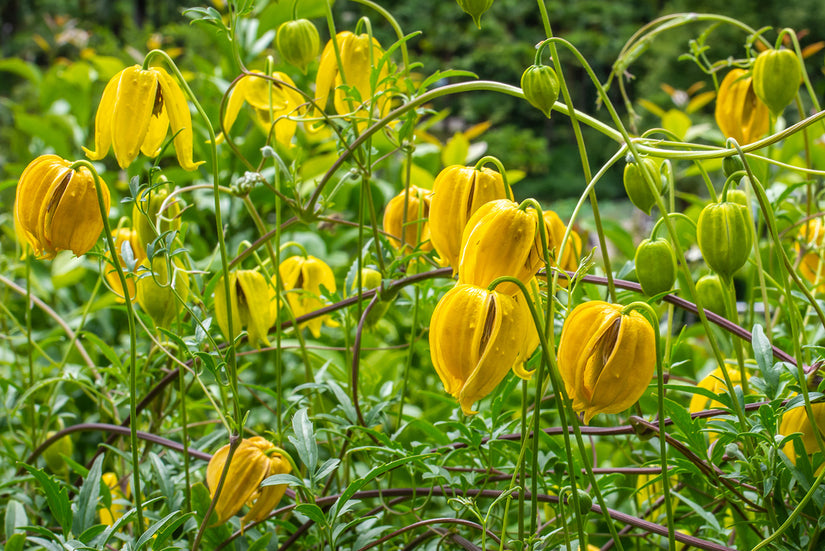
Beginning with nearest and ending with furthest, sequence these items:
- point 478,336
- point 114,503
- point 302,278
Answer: point 478,336 → point 114,503 → point 302,278

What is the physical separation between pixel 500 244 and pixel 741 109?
15.9 inches

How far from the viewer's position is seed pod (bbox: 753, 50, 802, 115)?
0.56 m

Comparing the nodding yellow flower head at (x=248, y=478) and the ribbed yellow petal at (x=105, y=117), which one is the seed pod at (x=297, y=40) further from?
the nodding yellow flower head at (x=248, y=478)

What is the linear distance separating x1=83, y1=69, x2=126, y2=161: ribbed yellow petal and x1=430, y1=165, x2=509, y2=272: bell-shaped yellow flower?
0.66ft

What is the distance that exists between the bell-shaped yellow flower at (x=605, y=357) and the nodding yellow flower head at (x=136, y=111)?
0.84 ft

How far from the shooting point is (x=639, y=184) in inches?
17.6

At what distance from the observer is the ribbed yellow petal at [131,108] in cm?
43

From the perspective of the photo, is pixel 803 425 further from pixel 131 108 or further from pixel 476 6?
pixel 131 108

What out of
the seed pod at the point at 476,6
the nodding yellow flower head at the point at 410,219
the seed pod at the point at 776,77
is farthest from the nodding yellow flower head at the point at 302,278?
the seed pod at the point at 776,77

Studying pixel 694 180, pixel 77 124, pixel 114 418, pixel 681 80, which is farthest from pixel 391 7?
pixel 114 418

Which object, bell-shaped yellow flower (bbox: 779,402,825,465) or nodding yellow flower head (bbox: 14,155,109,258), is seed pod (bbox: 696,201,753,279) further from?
nodding yellow flower head (bbox: 14,155,109,258)

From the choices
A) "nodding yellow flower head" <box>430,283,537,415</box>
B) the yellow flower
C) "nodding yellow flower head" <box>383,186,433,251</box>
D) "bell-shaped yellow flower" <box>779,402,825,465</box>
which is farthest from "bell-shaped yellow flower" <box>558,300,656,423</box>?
the yellow flower

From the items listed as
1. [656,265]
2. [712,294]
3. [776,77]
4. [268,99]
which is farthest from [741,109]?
[268,99]

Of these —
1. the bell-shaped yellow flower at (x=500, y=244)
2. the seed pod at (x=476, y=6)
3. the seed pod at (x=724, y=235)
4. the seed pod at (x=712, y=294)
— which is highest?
the seed pod at (x=476, y=6)
